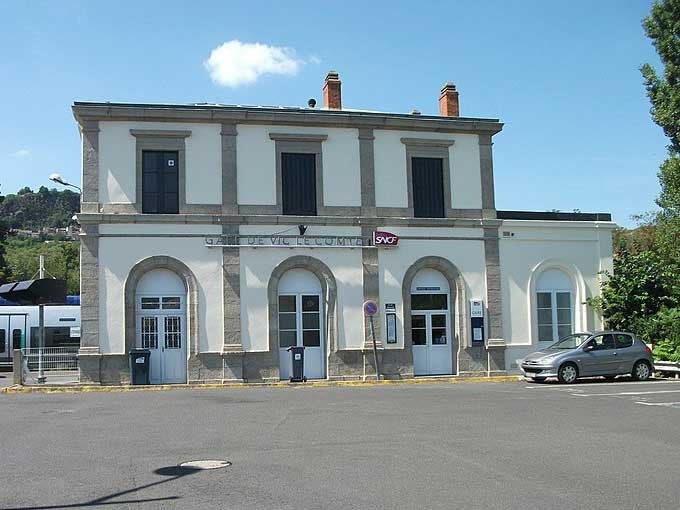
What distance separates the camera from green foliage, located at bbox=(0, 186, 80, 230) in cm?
14138

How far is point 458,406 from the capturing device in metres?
16.0

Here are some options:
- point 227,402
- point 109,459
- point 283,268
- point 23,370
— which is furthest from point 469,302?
point 109,459

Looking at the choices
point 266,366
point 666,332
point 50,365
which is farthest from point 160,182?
point 666,332

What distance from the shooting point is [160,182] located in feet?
80.2

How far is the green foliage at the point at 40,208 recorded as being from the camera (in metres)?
141

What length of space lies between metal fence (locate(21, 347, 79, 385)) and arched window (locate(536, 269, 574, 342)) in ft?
50.8

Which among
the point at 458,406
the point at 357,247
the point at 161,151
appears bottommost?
the point at 458,406

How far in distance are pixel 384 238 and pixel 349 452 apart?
1530cm

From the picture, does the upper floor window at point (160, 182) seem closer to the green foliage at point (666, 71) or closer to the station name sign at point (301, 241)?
the station name sign at point (301, 241)

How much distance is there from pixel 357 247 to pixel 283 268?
2542 mm

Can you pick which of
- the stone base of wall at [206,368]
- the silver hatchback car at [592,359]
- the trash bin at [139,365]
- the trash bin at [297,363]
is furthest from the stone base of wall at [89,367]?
the silver hatchback car at [592,359]

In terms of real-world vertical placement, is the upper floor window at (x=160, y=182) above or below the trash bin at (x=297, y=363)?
above

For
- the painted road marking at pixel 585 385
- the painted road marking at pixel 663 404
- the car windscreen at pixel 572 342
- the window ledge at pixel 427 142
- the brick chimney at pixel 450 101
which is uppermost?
the brick chimney at pixel 450 101

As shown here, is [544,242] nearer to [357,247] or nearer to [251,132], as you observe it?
[357,247]
